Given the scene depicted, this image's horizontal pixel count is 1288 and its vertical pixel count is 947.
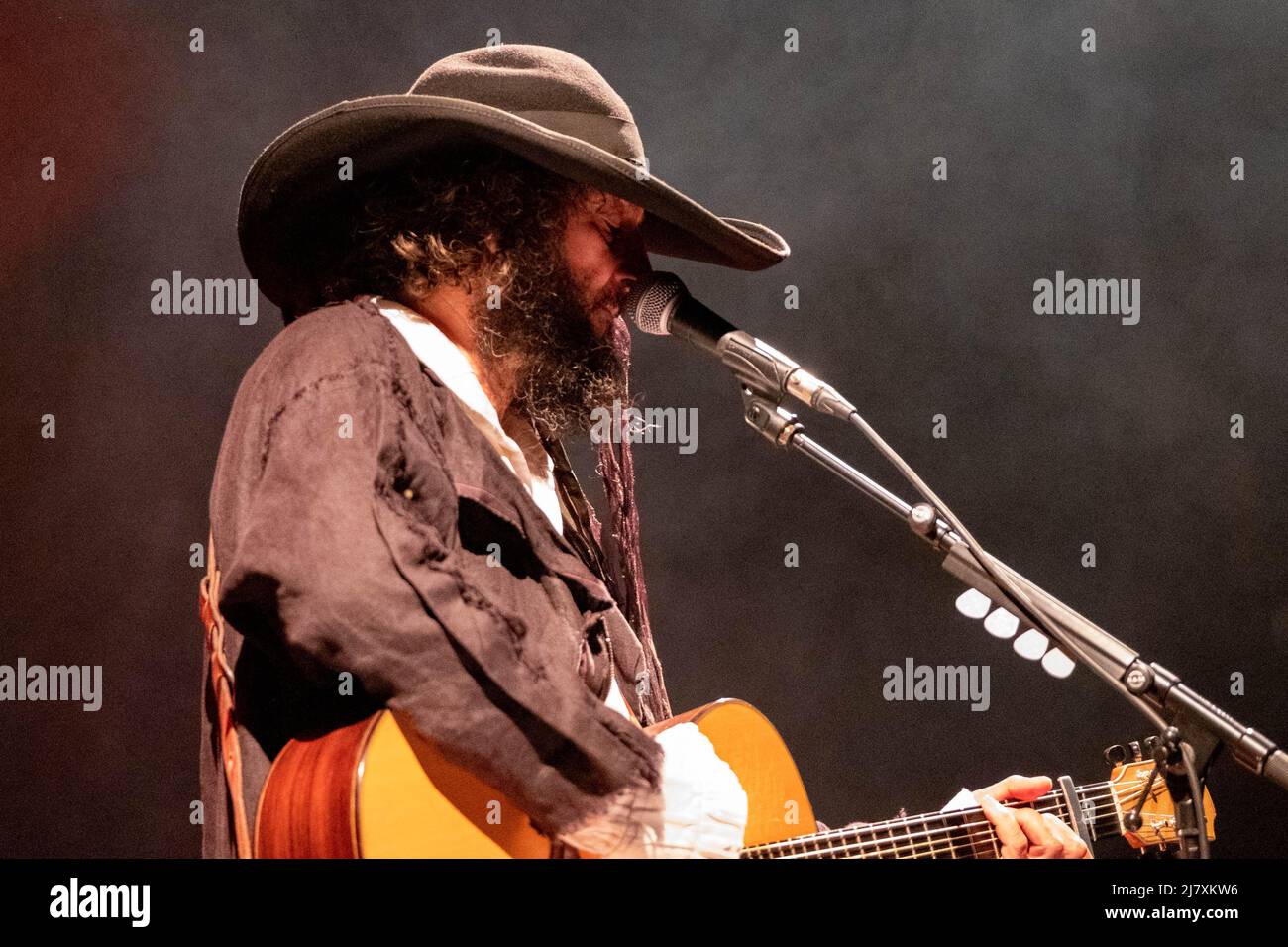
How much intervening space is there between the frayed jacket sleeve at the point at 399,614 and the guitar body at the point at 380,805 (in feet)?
0.16

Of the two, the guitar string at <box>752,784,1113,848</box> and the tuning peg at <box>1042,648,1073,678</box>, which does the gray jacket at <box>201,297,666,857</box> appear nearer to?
the guitar string at <box>752,784,1113,848</box>

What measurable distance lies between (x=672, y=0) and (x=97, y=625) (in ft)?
5.28

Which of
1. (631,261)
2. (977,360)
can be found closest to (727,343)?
(631,261)

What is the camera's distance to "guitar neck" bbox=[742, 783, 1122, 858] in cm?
162

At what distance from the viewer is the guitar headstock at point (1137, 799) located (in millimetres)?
1691

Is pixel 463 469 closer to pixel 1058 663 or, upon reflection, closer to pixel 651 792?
pixel 651 792

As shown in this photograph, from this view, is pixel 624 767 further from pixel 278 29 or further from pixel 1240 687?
pixel 1240 687

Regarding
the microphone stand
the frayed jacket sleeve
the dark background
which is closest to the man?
the frayed jacket sleeve

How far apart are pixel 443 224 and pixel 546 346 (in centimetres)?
23

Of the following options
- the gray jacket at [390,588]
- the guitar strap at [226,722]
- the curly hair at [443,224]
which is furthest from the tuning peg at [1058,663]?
the guitar strap at [226,722]

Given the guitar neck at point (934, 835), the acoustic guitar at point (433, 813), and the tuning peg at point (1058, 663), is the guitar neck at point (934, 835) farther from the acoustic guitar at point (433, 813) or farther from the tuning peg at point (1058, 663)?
the tuning peg at point (1058, 663)

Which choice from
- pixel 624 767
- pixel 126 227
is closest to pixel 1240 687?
pixel 624 767

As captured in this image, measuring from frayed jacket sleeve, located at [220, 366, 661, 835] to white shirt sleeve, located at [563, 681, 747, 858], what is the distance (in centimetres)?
3

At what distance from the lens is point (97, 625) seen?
2160mm
